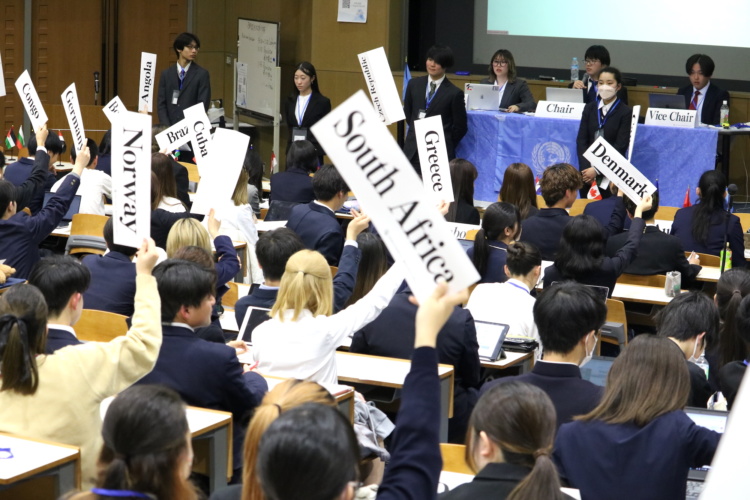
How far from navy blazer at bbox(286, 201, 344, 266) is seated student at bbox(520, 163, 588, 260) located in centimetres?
109

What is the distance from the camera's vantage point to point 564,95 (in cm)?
1003

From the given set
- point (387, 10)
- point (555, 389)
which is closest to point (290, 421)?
point (555, 389)

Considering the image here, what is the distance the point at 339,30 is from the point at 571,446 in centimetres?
982

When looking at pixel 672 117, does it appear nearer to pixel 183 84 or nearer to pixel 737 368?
pixel 183 84

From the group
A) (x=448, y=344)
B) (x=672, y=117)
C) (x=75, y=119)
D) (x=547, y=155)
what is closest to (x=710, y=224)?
(x=672, y=117)

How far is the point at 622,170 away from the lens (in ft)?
19.8

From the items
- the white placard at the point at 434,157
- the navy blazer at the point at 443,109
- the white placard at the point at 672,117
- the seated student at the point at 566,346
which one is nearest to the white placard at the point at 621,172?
the white placard at the point at 434,157

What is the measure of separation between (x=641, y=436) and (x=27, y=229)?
3950 mm

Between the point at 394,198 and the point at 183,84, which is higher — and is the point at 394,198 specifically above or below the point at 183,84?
below

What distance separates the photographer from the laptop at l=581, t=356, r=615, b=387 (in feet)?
13.9

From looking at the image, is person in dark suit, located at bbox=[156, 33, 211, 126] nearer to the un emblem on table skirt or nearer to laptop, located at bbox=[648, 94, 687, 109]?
the un emblem on table skirt

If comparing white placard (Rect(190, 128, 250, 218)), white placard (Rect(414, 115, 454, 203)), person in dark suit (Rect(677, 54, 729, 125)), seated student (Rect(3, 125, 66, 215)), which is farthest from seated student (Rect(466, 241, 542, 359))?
person in dark suit (Rect(677, 54, 729, 125))

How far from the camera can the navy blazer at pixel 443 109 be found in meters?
9.78

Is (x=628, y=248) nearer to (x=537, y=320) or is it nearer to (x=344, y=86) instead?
(x=537, y=320)
